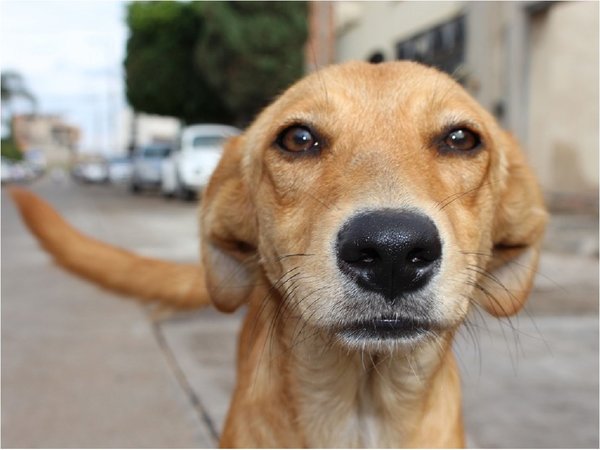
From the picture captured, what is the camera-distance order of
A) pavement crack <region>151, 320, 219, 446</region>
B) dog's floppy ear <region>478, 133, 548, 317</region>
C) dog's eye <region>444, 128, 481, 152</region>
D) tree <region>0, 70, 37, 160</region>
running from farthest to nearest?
tree <region>0, 70, 37, 160</region> < pavement crack <region>151, 320, 219, 446</region> < dog's floppy ear <region>478, 133, 548, 317</region> < dog's eye <region>444, 128, 481, 152</region>

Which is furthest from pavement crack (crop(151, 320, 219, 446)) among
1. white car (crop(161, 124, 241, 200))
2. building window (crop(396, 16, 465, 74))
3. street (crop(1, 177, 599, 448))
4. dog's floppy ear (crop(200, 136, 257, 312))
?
white car (crop(161, 124, 241, 200))

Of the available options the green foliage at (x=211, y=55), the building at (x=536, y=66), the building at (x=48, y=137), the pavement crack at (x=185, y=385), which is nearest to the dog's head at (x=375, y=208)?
the pavement crack at (x=185, y=385)

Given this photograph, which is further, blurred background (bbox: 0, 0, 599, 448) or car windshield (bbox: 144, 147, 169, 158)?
car windshield (bbox: 144, 147, 169, 158)

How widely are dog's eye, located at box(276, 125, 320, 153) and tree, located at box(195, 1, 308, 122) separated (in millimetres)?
20064

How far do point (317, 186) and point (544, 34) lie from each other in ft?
37.6

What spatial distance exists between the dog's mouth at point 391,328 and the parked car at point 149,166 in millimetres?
24937

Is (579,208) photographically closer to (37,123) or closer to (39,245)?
(39,245)

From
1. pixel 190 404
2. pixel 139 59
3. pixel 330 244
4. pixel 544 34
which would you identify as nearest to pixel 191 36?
pixel 139 59

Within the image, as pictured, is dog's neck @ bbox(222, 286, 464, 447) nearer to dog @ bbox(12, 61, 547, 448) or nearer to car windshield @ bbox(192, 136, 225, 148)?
dog @ bbox(12, 61, 547, 448)

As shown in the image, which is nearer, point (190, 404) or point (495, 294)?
point (495, 294)

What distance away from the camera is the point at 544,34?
12383 millimetres

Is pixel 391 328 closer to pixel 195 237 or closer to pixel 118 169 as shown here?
pixel 195 237

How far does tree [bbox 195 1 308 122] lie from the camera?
73.8ft

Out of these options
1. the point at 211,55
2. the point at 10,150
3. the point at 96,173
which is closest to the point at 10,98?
the point at 10,150
